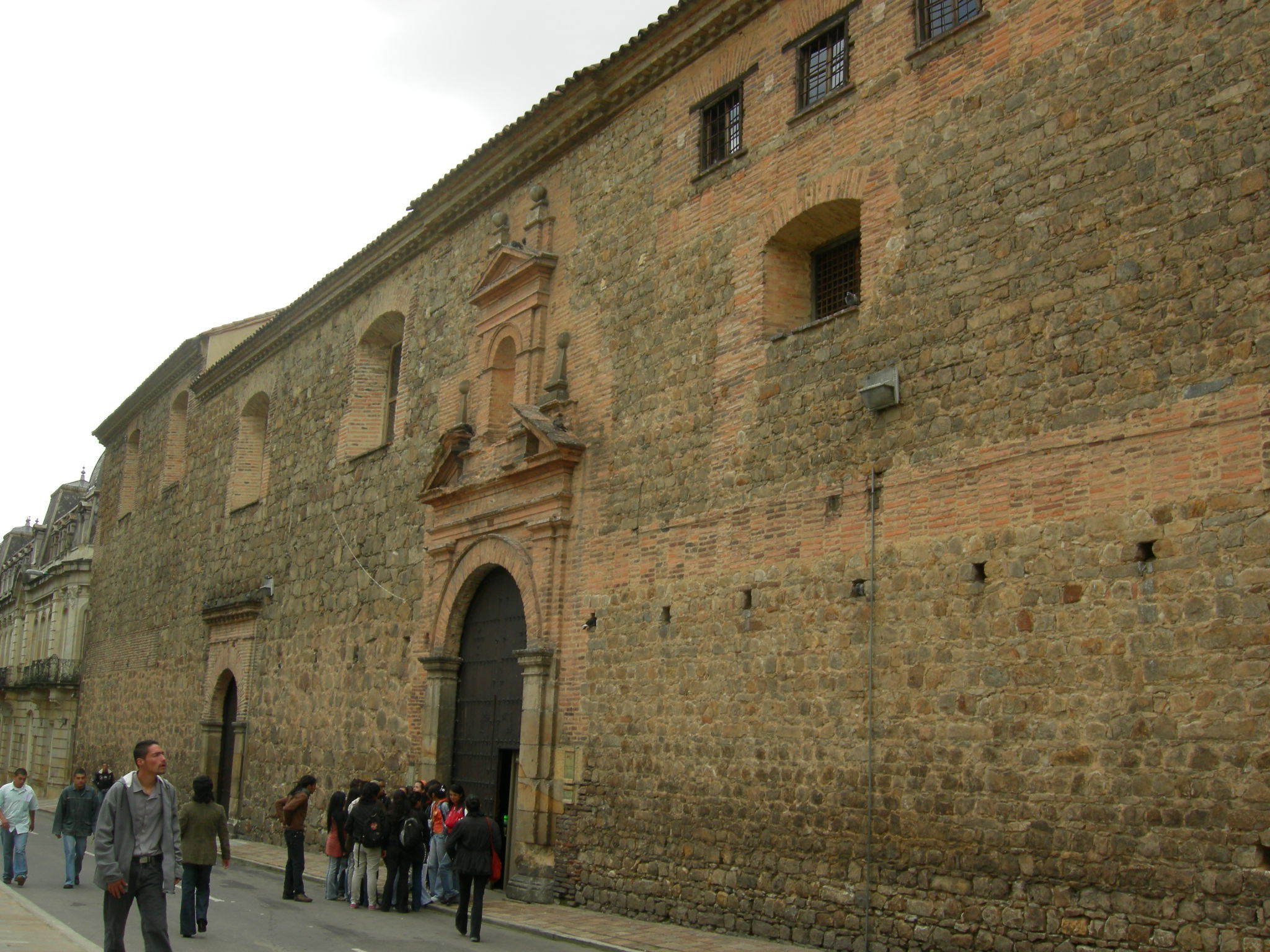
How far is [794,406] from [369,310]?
431 inches

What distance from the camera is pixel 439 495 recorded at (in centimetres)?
1727

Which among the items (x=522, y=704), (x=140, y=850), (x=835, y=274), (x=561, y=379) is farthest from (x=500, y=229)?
(x=140, y=850)

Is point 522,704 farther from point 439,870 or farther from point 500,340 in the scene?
point 500,340

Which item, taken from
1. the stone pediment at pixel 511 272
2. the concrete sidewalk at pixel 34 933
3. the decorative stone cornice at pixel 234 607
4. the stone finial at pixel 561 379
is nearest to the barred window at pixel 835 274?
the stone finial at pixel 561 379

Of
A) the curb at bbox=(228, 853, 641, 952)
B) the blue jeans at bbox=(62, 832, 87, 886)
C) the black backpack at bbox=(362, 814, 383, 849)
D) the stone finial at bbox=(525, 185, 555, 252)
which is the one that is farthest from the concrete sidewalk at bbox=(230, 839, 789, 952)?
the stone finial at bbox=(525, 185, 555, 252)

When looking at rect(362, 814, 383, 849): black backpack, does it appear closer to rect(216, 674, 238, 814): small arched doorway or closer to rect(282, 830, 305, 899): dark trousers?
rect(282, 830, 305, 899): dark trousers

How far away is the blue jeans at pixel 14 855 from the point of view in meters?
14.6

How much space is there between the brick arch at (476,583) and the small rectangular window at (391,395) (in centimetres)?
444

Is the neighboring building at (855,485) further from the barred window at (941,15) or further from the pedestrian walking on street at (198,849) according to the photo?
the pedestrian walking on street at (198,849)

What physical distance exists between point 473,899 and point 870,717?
4.24 meters

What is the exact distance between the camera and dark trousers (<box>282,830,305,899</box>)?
1414 cm

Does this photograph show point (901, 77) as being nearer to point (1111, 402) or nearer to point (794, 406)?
point (794, 406)

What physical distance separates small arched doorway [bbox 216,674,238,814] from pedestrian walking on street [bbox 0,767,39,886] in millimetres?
9051

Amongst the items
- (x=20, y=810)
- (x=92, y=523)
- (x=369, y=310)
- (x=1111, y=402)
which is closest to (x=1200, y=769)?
(x=1111, y=402)
